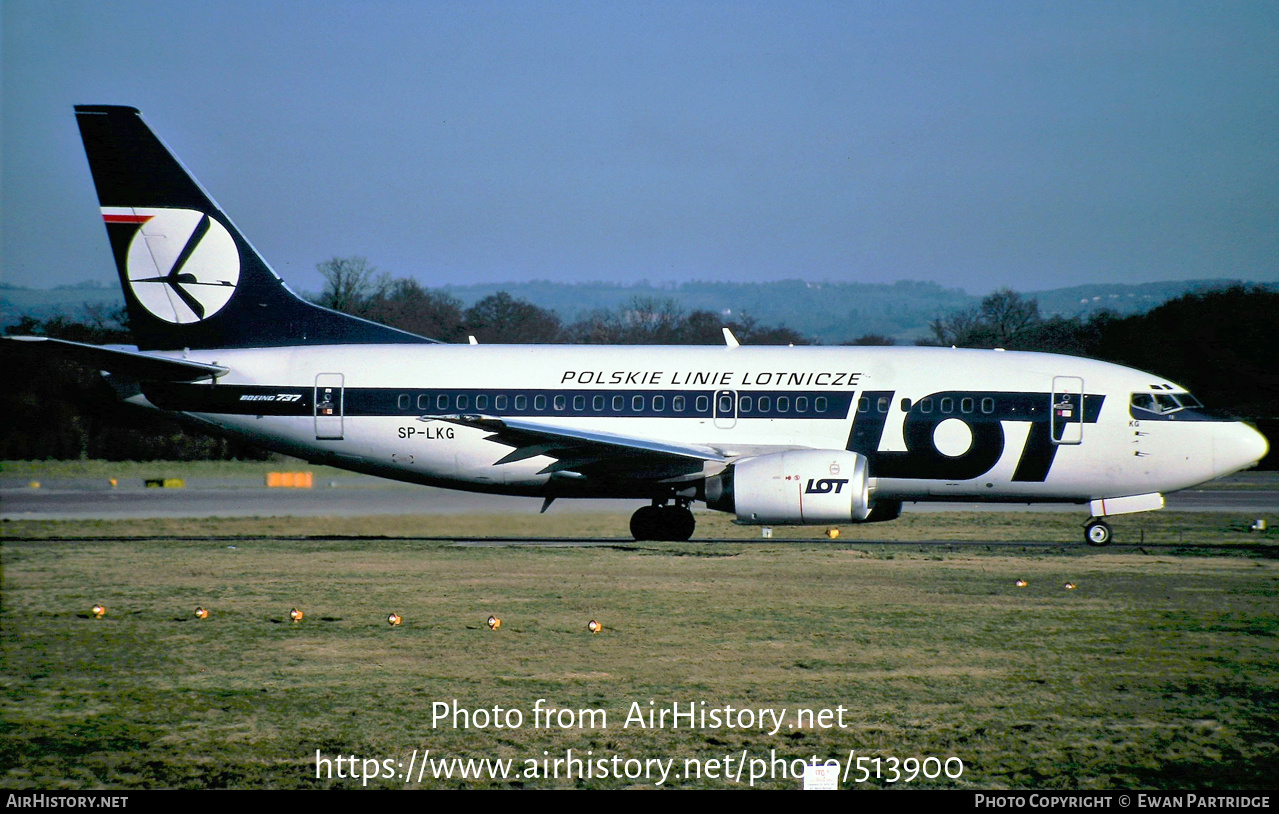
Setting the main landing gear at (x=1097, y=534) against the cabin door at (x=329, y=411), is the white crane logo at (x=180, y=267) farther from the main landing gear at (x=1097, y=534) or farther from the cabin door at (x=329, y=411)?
the main landing gear at (x=1097, y=534)

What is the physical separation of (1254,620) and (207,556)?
14.7 metres

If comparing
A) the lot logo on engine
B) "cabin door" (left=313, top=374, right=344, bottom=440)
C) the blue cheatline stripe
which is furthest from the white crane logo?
the lot logo on engine

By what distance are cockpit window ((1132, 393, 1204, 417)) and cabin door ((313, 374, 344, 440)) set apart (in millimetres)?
14751

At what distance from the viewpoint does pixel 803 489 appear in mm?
20109

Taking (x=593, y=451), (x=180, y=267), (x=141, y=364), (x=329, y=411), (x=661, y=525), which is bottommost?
(x=661, y=525)

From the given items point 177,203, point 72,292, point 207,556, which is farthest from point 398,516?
point 72,292

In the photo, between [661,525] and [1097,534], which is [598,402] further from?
[1097,534]

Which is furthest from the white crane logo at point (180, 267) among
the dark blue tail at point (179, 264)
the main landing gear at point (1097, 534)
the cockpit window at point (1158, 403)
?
the cockpit window at point (1158, 403)

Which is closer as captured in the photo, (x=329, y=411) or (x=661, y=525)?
(x=329, y=411)

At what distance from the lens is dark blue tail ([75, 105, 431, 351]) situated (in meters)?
22.8

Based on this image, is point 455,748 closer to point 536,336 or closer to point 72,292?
point 72,292

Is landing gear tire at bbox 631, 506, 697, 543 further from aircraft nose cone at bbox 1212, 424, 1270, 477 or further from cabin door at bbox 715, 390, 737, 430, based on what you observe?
aircraft nose cone at bbox 1212, 424, 1270, 477

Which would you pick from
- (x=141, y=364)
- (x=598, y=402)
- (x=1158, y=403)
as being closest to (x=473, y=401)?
(x=598, y=402)

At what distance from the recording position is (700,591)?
15.2 m
